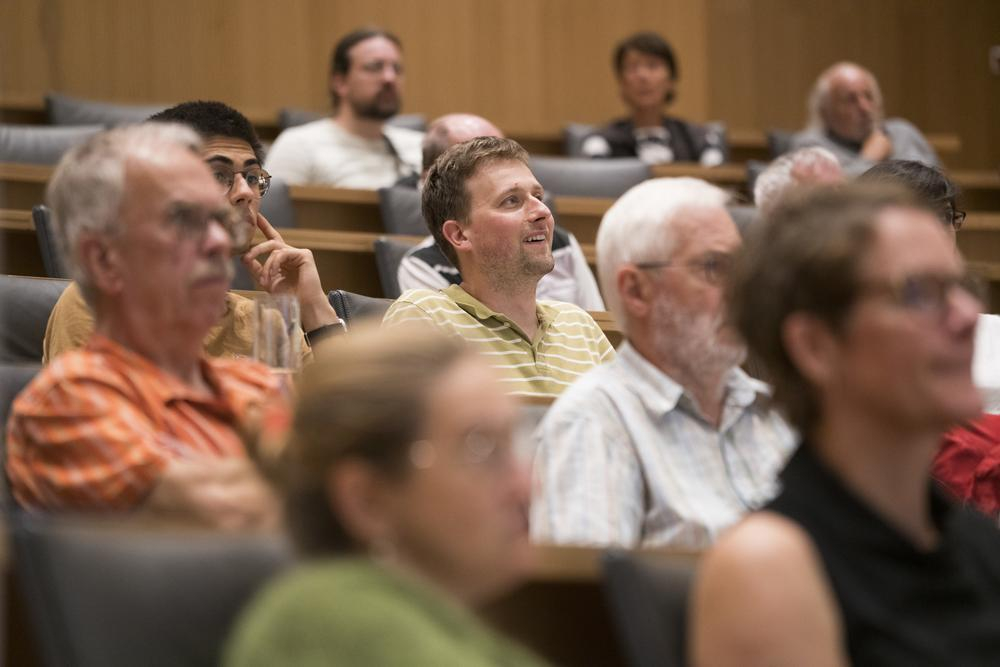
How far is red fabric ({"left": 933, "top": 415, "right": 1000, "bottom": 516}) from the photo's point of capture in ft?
4.00

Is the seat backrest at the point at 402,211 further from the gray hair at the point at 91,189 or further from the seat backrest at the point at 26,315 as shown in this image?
the gray hair at the point at 91,189

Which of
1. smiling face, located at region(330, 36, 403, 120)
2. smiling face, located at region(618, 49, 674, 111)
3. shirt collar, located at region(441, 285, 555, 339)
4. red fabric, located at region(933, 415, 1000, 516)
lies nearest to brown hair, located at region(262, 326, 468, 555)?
red fabric, located at region(933, 415, 1000, 516)

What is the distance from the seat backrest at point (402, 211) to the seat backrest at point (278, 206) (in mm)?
145

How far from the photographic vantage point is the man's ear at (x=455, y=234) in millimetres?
1678

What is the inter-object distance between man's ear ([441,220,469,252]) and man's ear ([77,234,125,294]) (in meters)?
0.71

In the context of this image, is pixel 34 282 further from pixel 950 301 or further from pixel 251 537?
pixel 950 301

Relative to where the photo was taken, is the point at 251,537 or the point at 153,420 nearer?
the point at 251,537

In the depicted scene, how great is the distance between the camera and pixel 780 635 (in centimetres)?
69

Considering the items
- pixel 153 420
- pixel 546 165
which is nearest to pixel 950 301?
pixel 153 420

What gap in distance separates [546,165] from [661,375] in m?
1.73

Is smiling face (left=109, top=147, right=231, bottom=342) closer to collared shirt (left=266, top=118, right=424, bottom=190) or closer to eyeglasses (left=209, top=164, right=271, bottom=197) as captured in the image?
eyeglasses (left=209, top=164, right=271, bottom=197)

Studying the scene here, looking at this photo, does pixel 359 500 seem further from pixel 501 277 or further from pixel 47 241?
pixel 47 241

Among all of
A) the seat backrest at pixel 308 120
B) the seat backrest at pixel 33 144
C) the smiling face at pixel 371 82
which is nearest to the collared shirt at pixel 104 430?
the seat backrest at pixel 33 144

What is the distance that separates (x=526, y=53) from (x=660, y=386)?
285 centimetres
